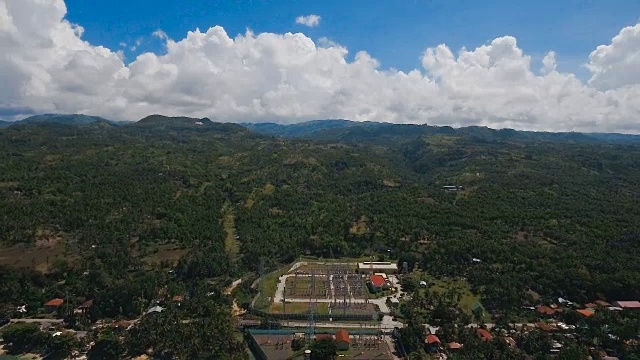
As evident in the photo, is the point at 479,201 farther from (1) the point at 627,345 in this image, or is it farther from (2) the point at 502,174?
(1) the point at 627,345

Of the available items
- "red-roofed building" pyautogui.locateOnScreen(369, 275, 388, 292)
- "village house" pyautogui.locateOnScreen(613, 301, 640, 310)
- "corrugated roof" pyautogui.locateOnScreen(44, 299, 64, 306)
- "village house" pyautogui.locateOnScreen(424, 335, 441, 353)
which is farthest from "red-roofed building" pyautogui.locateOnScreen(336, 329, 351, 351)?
"corrugated roof" pyautogui.locateOnScreen(44, 299, 64, 306)

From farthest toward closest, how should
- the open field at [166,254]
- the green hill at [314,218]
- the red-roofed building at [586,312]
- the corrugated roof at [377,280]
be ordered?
1. the open field at [166,254]
2. the green hill at [314,218]
3. the corrugated roof at [377,280]
4. the red-roofed building at [586,312]

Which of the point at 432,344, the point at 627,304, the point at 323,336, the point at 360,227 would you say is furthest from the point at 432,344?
the point at 360,227

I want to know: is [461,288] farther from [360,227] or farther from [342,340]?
[360,227]

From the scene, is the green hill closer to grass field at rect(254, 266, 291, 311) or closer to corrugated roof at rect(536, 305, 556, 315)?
corrugated roof at rect(536, 305, 556, 315)

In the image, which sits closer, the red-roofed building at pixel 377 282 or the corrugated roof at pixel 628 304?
the corrugated roof at pixel 628 304

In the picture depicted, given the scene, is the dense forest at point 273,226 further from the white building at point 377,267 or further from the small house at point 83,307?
the white building at point 377,267

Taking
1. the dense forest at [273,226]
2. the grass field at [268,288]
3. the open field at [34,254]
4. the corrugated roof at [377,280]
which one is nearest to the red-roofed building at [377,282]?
the corrugated roof at [377,280]

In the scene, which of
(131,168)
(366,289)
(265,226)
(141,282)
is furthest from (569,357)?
(131,168)
